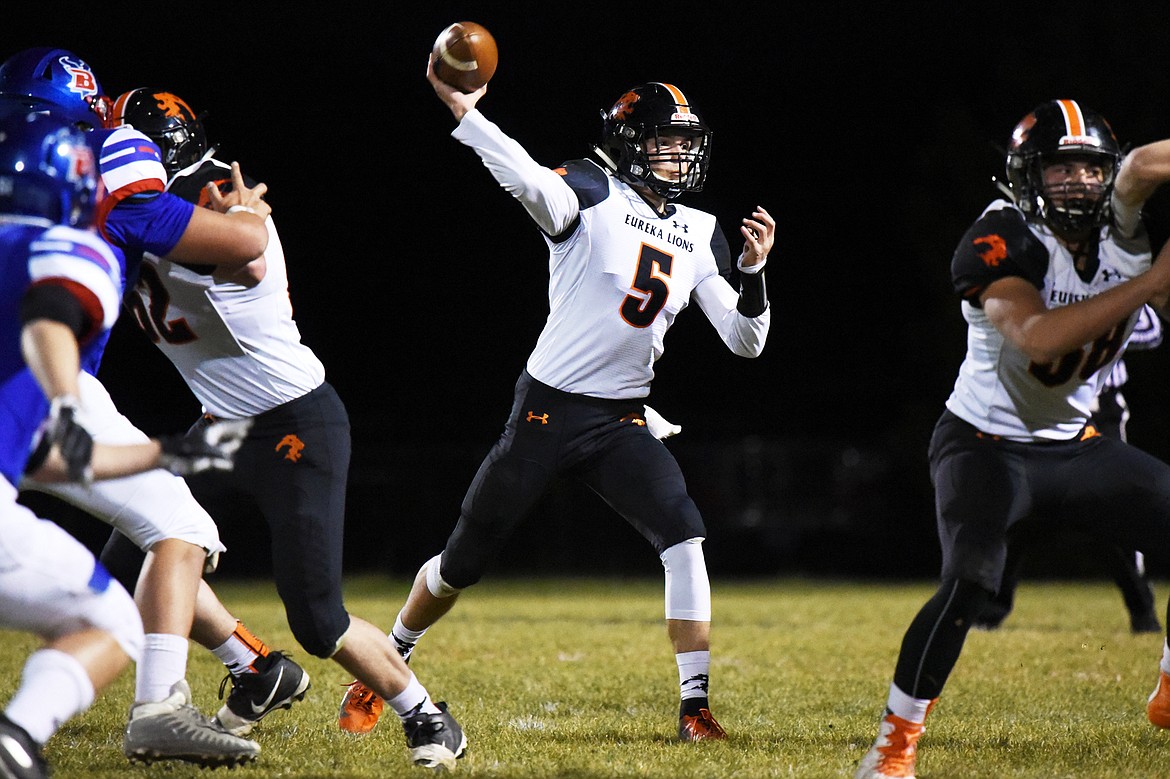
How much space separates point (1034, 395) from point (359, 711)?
2.45 meters

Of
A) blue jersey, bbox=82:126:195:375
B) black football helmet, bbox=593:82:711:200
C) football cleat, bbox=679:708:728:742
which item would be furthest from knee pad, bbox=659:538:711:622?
blue jersey, bbox=82:126:195:375

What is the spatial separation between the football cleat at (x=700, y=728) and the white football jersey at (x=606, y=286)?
1.13 m

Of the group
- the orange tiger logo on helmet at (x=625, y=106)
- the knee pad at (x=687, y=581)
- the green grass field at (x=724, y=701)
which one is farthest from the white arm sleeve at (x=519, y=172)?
the green grass field at (x=724, y=701)

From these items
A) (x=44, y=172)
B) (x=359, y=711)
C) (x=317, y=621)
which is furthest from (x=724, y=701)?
(x=44, y=172)

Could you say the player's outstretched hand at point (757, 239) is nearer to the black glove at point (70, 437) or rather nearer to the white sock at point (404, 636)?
the white sock at point (404, 636)

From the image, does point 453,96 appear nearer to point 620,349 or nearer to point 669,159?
point 669,159

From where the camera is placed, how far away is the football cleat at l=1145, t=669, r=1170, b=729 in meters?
4.11

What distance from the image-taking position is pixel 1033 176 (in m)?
3.53

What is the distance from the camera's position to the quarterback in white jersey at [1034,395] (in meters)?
3.39

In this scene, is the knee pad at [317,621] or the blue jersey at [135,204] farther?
the knee pad at [317,621]

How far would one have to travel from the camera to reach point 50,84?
3.76 meters

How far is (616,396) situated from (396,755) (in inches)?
56.1

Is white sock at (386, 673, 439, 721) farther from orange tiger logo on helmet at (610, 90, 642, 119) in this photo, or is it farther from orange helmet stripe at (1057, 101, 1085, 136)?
orange helmet stripe at (1057, 101, 1085, 136)

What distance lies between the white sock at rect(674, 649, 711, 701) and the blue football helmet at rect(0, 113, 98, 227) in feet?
8.08
